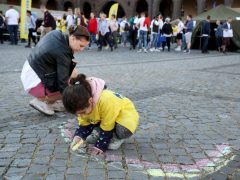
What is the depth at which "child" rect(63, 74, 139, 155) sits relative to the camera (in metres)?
2.92

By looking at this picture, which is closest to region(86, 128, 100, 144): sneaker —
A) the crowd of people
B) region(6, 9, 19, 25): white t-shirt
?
the crowd of people

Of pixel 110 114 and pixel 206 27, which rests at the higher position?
pixel 206 27

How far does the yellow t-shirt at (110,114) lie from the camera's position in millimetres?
3131

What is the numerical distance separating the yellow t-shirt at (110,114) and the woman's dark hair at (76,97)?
18 cm

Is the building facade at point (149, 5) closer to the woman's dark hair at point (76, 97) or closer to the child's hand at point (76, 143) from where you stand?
the child's hand at point (76, 143)

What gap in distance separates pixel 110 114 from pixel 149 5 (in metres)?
36.7

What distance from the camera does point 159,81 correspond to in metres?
7.80

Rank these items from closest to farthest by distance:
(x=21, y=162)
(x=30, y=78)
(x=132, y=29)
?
(x=21, y=162)
(x=30, y=78)
(x=132, y=29)

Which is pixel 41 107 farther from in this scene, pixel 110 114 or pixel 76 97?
pixel 76 97

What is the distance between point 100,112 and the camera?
3.15 metres

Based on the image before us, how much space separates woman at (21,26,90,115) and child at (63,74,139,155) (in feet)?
3.61

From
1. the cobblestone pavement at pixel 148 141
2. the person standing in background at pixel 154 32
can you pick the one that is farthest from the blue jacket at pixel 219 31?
the cobblestone pavement at pixel 148 141

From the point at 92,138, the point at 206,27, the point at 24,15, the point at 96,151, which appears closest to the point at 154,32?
the point at 206,27

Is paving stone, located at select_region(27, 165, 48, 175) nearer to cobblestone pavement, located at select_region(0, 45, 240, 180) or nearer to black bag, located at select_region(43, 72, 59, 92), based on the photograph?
cobblestone pavement, located at select_region(0, 45, 240, 180)
